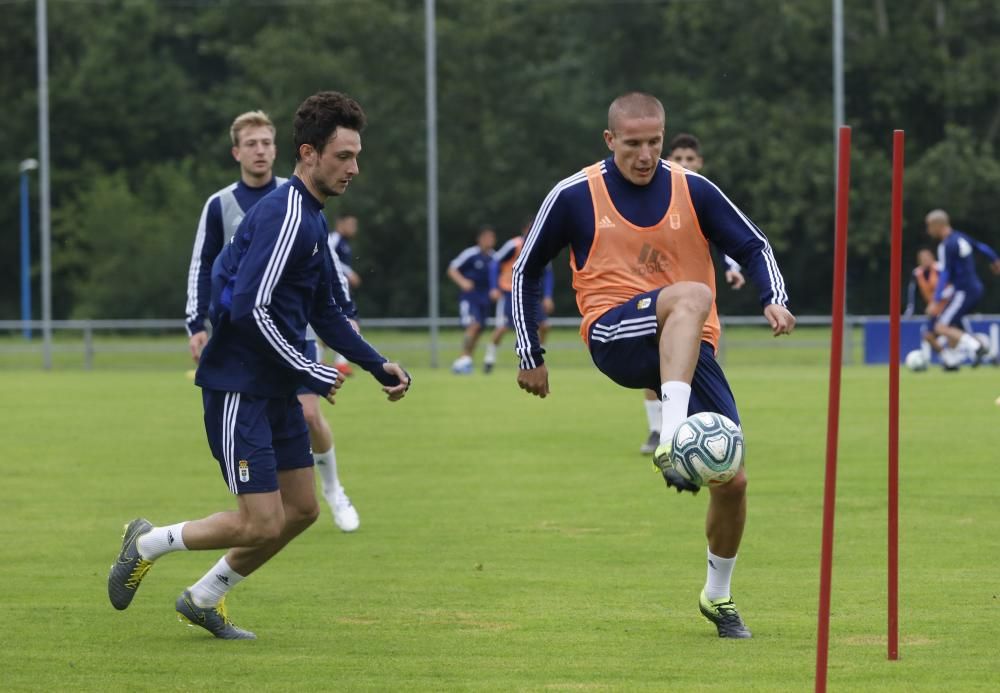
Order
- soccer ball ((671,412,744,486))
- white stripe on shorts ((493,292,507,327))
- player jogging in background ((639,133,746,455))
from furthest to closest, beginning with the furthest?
1. white stripe on shorts ((493,292,507,327))
2. player jogging in background ((639,133,746,455))
3. soccer ball ((671,412,744,486))

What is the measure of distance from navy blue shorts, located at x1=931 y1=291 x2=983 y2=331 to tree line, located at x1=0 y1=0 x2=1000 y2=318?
4.88m

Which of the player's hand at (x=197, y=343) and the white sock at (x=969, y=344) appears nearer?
the player's hand at (x=197, y=343)

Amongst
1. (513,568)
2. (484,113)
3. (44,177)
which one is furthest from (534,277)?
(484,113)

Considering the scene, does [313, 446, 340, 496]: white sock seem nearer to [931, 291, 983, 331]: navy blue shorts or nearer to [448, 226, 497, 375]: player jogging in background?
[931, 291, 983, 331]: navy blue shorts

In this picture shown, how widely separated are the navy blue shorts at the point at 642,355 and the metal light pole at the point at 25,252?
25.3 meters

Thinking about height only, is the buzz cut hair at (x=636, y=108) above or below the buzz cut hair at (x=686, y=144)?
below

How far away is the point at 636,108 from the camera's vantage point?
6754 mm

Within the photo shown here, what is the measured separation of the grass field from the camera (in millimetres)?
6328

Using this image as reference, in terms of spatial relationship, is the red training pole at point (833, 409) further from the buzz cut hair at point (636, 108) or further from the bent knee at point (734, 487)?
the buzz cut hair at point (636, 108)

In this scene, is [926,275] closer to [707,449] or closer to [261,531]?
[261,531]

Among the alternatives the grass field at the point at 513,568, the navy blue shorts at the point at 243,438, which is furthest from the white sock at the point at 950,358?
the navy blue shorts at the point at 243,438

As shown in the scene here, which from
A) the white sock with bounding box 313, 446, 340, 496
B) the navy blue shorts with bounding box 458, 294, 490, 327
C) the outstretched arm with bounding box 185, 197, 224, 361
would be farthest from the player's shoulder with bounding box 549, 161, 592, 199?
the navy blue shorts with bounding box 458, 294, 490, 327

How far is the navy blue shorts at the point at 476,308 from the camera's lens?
88.8 ft

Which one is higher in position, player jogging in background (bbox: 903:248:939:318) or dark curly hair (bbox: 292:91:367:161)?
dark curly hair (bbox: 292:91:367:161)
